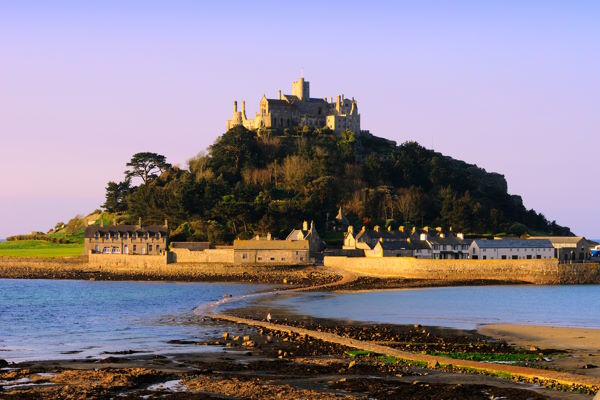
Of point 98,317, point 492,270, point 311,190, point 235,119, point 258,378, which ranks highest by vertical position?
point 235,119

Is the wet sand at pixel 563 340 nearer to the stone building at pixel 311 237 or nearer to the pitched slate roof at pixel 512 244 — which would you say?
the pitched slate roof at pixel 512 244

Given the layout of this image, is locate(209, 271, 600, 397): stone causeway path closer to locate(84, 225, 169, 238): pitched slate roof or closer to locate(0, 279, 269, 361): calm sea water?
locate(0, 279, 269, 361): calm sea water

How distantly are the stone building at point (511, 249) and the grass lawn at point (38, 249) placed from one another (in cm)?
4211

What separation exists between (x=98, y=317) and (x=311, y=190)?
51.8m

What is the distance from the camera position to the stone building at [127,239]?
83.9 metres

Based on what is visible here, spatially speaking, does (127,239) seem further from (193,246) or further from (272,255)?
(272,255)

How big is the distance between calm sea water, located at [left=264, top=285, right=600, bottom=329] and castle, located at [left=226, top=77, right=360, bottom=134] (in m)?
55.1

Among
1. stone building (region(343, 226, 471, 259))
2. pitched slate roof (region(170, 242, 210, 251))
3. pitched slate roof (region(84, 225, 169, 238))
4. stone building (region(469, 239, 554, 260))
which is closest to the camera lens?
stone building (region(469, 239, 554, 260))

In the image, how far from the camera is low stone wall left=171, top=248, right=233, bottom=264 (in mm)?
75312

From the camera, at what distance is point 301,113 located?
11262cm

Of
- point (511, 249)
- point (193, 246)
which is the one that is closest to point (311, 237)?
point (193, 246)

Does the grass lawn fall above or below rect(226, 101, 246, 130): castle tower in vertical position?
below

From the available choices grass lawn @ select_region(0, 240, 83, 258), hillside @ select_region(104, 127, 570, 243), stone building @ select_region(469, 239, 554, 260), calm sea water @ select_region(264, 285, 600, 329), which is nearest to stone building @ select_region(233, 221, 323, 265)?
hillside @ select_region(104, 127, 570, 243)

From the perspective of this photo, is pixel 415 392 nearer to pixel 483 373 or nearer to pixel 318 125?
pixel 483 373
